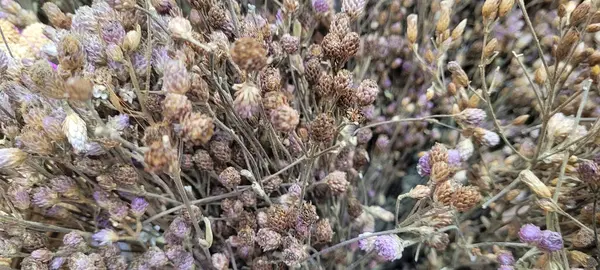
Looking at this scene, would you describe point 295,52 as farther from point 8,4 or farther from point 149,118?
point 8,4

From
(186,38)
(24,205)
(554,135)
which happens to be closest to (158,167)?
(186,38)

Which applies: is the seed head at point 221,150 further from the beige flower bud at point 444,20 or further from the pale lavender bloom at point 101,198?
the beige flower bud at point 444,20

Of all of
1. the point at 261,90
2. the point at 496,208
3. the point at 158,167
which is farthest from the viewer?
the point at 496,208

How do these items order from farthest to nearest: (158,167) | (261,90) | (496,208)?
(496,208) < (261,90) < (158,167)

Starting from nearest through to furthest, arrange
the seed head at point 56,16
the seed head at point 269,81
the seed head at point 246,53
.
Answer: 1. the seed head at point 246,53
2. the seed head at point 269,81
3. the seed head at point 56,16

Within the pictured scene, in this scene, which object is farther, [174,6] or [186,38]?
[174,6]

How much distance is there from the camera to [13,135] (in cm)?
51

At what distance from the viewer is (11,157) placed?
1.54 feet

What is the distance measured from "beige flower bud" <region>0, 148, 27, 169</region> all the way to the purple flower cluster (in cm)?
50

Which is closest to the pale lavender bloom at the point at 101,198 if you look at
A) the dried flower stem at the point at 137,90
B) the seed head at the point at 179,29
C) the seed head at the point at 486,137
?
the dried flower stem at the point at 137,90

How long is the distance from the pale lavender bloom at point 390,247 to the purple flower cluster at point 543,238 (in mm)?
131

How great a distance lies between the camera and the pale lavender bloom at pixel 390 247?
52 centimetres

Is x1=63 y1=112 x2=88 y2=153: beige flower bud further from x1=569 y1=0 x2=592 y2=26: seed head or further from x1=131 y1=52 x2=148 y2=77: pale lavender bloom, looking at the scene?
x1=569 y1=0 x2=592 y2=26: seed head

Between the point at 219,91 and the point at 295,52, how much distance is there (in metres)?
0.12
